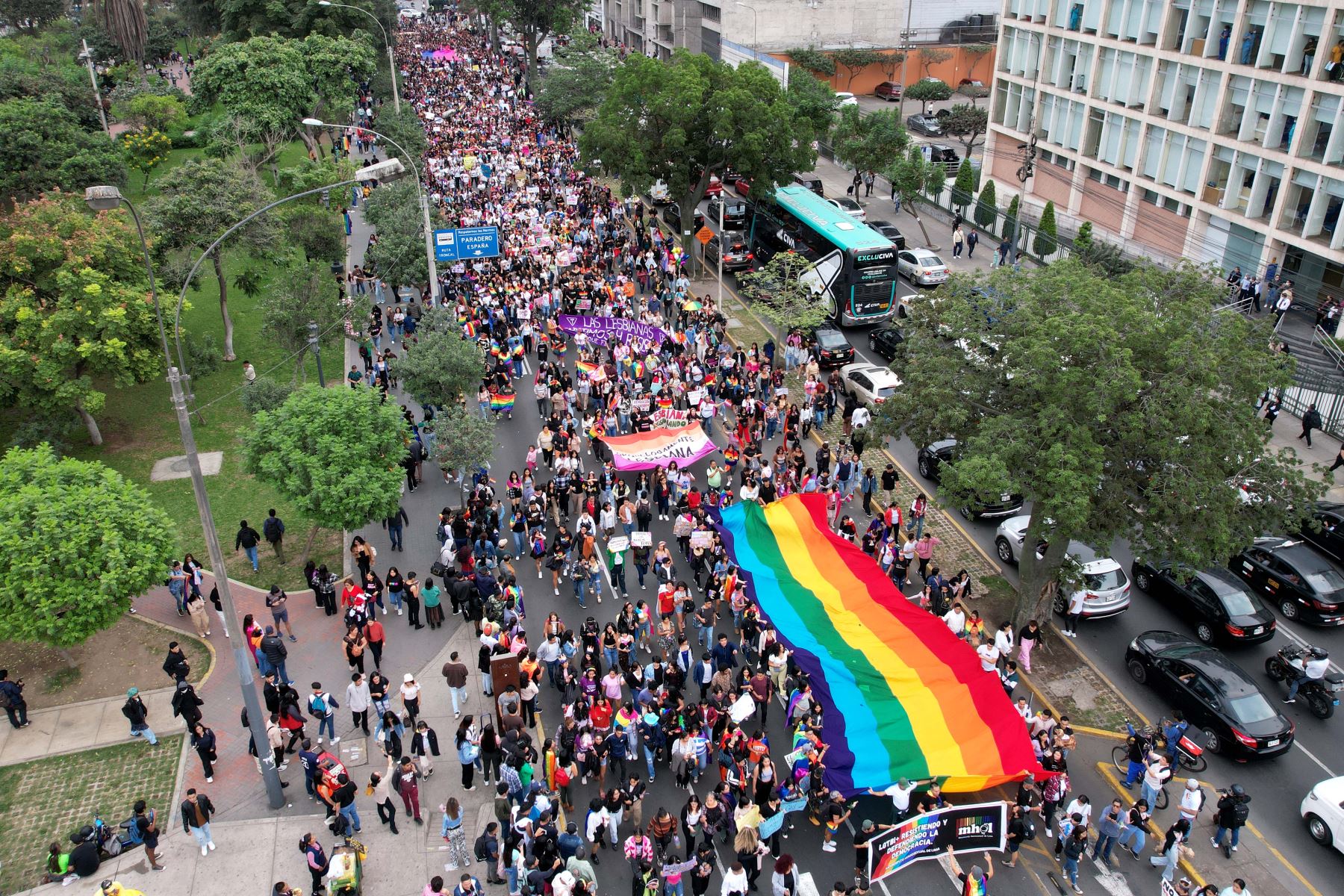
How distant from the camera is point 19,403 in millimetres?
26875

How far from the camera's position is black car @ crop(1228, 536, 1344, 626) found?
22.0 meters

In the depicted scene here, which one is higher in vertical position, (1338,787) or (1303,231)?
(1303,231)

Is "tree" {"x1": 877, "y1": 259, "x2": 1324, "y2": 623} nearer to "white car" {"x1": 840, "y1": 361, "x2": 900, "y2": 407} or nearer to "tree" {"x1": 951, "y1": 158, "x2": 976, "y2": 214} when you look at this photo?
"white car" {"x1": 840, "y1": 361, "x2": 900, "y2": 407}

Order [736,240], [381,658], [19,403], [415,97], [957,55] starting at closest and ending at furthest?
1. [381,658]
2. [19,403]
3. [736,240]
4. [415,97]
5. [957,55]

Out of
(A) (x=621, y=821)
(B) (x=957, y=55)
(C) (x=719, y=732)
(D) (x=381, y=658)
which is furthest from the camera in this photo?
(B) (x=957, y=55)

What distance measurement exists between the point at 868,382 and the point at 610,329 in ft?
27.8

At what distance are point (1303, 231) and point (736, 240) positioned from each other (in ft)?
76.4

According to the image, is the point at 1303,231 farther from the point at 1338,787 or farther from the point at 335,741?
the point at 335,741

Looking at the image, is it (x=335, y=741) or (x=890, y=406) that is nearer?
(x=335, y=741)

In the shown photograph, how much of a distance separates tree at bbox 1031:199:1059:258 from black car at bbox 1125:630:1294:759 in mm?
30694

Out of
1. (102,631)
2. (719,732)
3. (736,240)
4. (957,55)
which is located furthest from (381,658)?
(957,55)

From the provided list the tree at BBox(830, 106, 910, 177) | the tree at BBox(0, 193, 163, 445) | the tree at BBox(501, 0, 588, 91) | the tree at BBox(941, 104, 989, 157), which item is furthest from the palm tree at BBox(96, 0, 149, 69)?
the tree at BBox(941, 104, 989, 157)

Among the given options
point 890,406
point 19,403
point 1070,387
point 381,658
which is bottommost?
point 381,658

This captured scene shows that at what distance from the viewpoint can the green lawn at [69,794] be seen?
16.4 m
